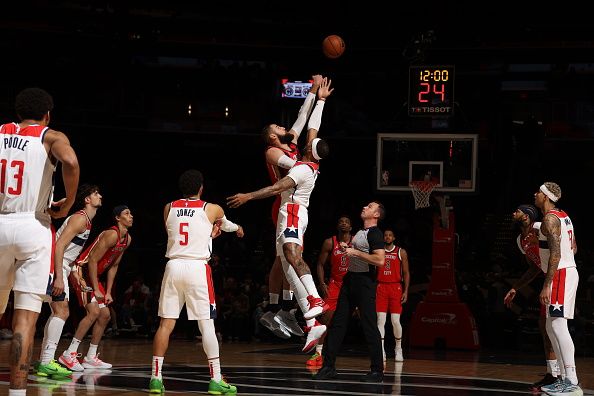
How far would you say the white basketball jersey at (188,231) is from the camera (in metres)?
7.66

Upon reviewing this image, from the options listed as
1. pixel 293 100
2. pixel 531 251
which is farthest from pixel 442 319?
pixel 293 100

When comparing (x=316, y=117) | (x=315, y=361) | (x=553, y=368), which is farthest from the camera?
(x=315, y=361)

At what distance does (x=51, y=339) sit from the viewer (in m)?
9.05

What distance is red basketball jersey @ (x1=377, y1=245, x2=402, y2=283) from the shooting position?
41.8 ft

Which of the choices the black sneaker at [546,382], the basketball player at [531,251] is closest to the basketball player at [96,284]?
the basketball player at [531,251]

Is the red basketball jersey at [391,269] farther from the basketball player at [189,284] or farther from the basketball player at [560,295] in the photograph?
the basketball player at [189,284]

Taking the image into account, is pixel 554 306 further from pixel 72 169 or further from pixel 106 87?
pixel 106 87

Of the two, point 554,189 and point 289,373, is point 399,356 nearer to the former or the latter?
point 289,373

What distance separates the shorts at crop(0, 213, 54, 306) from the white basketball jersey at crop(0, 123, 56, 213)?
0.08 metres

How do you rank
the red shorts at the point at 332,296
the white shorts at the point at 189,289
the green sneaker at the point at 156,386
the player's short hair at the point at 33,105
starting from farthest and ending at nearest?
the red shorts at the point at 332,296 → the white shorts at the point at 189,289 → the green sneaker at the point at 156,386 → the player's short hair at the point at 33,105

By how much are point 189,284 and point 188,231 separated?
448 mm

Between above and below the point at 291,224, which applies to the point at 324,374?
below

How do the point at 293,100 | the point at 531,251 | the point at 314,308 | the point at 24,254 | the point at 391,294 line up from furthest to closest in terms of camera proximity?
the point at 293,100 → the point at 391,294 → the point at 531,251 → the point at 314,308 → the point at 24,254

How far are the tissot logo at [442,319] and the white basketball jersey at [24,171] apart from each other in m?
10.5
